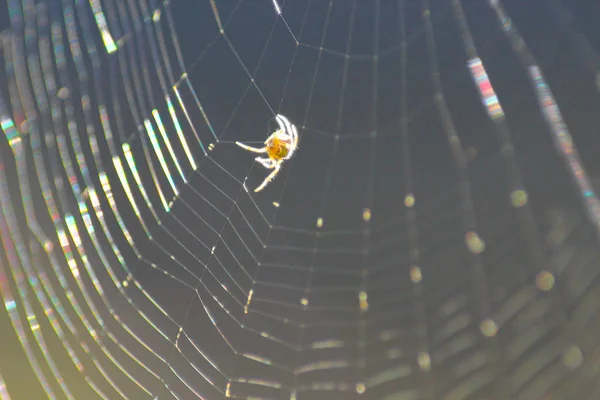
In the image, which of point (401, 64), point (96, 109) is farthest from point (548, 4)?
point (96, 109)

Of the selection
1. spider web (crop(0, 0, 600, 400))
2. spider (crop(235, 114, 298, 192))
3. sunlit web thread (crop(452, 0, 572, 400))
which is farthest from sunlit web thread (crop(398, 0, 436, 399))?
spider (crop(235, 114, 298, 192))

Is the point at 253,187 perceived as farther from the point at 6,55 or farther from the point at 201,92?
the point at 6,55

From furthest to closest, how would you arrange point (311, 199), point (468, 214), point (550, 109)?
point (311, 199)
point (468, 214)
point (550, 109)

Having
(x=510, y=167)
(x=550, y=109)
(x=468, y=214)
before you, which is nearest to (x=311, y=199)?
(x=468, y=214)

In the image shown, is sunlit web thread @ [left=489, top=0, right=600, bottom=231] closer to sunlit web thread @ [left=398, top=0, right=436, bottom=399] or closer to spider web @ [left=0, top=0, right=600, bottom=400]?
spider web @ [left=0, top=0, right=600, bottom=400]

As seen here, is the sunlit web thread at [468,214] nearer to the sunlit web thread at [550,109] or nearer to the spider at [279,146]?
the sunlit web thread at [550,109]

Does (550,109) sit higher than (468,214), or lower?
lower

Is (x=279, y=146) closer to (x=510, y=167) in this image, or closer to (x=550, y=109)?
(x=550, y=109)
